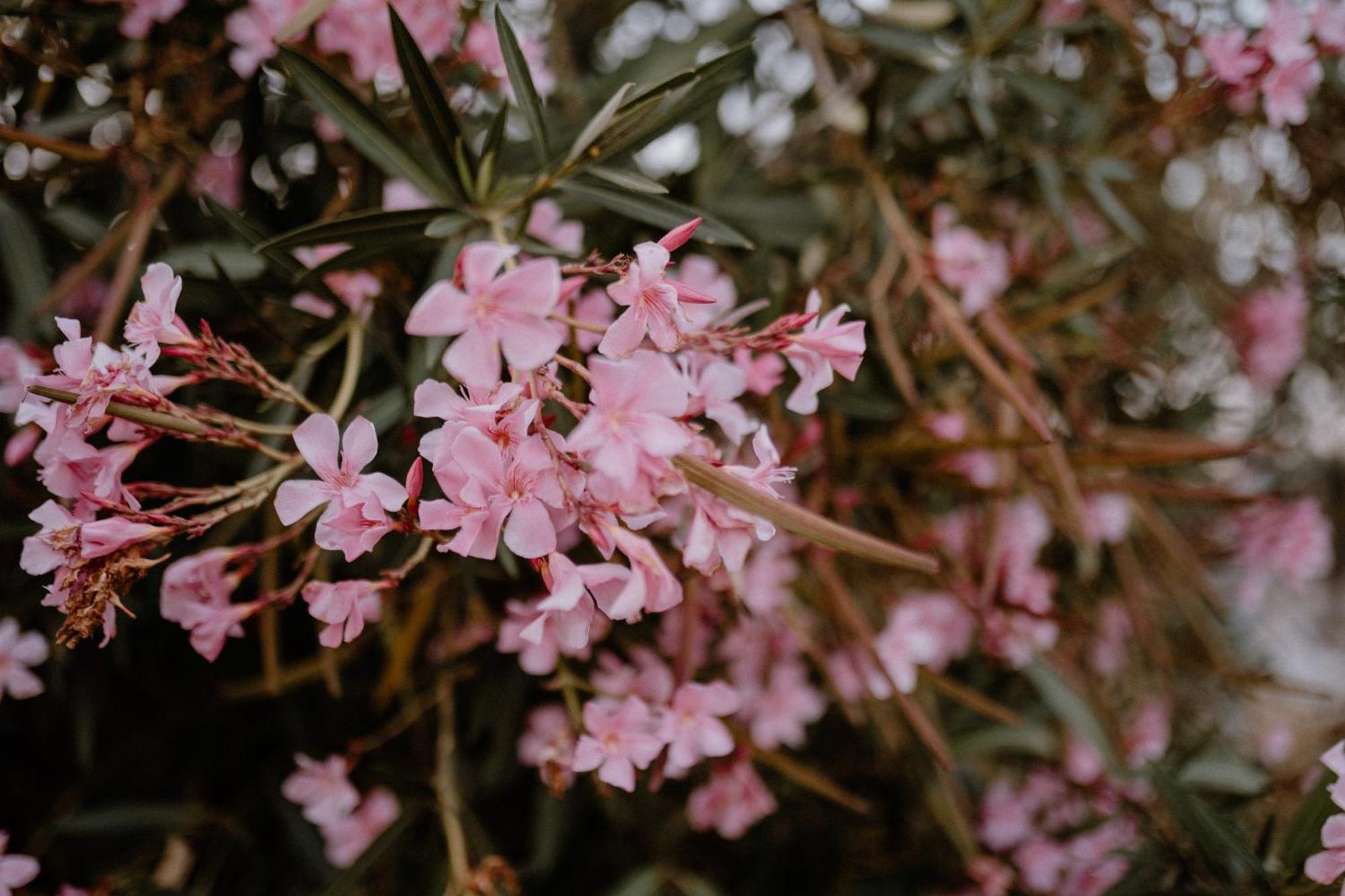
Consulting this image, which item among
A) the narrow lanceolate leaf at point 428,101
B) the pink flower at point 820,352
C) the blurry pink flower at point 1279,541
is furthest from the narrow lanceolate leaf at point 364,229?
the blurry pink flower at point 1279,541

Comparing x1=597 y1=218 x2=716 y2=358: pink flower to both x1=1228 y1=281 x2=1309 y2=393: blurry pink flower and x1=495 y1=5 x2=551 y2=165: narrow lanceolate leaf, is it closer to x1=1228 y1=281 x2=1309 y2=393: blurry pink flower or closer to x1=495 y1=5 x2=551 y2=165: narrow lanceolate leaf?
x1=495 y1=5 x2=551 y2=165: narrow lanceolate leaf

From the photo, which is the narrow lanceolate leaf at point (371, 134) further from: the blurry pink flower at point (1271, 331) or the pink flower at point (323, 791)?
the blurry pink flower at point (1271, 331)

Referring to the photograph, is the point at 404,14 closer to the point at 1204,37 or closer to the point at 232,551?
the point at 232,551

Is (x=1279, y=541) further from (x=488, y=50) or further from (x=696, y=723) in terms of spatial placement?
(x=488, y=50)

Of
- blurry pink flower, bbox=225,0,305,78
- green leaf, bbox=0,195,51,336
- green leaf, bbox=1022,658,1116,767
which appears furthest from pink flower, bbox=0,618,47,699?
green leaf, bbox=1022,658,1116,767

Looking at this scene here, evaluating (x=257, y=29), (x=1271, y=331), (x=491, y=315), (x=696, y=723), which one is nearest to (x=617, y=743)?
(x=696, y=723)

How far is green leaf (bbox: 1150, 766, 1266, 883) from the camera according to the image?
0.72 m

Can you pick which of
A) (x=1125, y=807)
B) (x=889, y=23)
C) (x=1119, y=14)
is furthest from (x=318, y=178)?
(x=1125, y=807)

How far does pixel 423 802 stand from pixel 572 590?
1.29 ft

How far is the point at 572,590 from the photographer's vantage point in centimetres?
40

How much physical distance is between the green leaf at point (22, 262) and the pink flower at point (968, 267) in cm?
86

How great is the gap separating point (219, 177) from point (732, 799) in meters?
0.81

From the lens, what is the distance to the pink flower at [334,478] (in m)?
0.43

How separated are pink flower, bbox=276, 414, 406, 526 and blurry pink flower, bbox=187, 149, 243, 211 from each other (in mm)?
460
